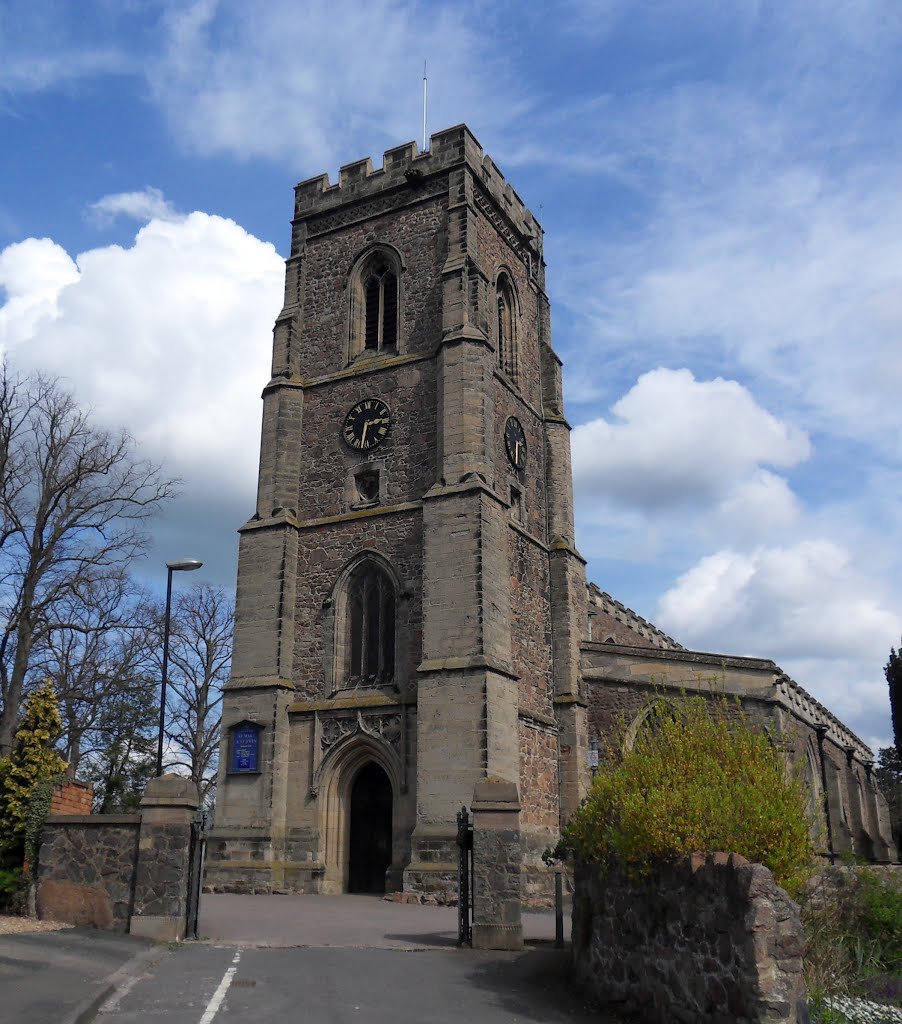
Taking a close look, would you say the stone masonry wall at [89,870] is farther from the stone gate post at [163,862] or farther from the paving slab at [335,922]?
the paving slab at [335,922]

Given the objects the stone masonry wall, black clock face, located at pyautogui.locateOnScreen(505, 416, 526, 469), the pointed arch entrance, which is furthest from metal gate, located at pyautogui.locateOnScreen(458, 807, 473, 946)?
black clock face, located at pyautogui.locateOnScreen(505, 416, 526, 469)

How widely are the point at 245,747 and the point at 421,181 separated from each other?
15.6m

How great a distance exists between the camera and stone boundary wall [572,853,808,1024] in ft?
21.6

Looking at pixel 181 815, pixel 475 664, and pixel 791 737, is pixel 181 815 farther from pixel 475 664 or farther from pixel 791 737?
pixel 791 737

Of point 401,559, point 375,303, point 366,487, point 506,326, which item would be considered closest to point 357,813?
point 401,559

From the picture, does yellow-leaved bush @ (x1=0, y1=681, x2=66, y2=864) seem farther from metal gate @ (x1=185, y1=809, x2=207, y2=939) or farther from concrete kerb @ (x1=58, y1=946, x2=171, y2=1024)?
concrete kerb @ (x1=58, y1=946, x2=171, y2=1024)

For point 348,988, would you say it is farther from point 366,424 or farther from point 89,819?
point 366,424

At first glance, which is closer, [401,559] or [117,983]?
[117,983]

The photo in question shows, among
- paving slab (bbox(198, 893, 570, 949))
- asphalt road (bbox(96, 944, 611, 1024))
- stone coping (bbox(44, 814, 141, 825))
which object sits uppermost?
stone coping (bbox(44, 814, 141, 825))

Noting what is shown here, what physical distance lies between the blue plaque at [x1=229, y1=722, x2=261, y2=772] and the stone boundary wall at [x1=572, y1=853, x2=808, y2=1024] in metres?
14.7

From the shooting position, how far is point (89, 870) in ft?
42.3

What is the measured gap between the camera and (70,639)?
31484mm

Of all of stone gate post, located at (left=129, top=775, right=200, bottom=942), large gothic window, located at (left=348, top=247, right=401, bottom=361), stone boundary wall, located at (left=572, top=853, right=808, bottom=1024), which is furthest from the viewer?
large gothic window, located at (left=348, top=247, right=401, bottom=361)

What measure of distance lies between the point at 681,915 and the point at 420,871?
13443 mm
